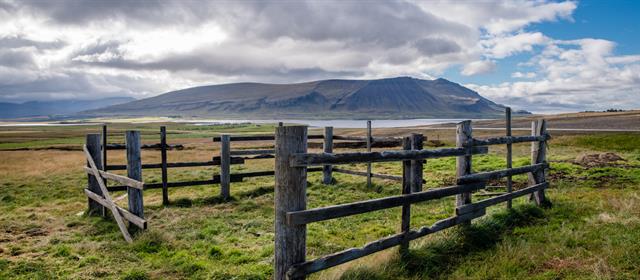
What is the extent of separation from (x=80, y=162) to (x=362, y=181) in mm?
19601

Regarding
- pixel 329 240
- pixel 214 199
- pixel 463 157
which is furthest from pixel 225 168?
pixel 463 157

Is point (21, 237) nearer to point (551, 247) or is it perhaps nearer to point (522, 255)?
point (522, 255)

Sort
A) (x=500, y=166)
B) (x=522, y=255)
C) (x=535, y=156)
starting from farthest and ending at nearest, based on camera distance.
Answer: (x=500, y=166)
(x=535, y=156)
(x=522, y=255)

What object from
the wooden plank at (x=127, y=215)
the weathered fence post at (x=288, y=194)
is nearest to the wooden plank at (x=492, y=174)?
the weathered fence post at (x=288, y=194)

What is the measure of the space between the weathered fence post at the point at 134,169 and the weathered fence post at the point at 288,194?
5.11 meters

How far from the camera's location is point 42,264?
645 cm

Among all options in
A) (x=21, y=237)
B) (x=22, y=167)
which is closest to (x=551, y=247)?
(x=21, y=237)

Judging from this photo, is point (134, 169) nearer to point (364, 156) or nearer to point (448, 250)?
point (364, 156)

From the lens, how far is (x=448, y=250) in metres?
6.33

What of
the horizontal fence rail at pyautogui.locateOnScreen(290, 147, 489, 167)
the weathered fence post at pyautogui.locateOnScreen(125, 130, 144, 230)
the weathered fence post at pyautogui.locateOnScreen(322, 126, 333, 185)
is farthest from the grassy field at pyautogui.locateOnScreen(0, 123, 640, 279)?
the weathered fence post at pyautogui.locateOnScreen(322, 126, 333, 185)

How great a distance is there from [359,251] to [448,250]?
1.97 metres

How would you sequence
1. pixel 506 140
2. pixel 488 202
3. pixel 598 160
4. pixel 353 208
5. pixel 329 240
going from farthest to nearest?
pixel 598 160, pixel 506 140, pixel 488 202, pixel 329 240, pixel 353 208

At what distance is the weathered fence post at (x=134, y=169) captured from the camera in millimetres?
8375

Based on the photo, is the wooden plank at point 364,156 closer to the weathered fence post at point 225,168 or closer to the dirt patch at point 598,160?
the weathered fence post at point 225,168
